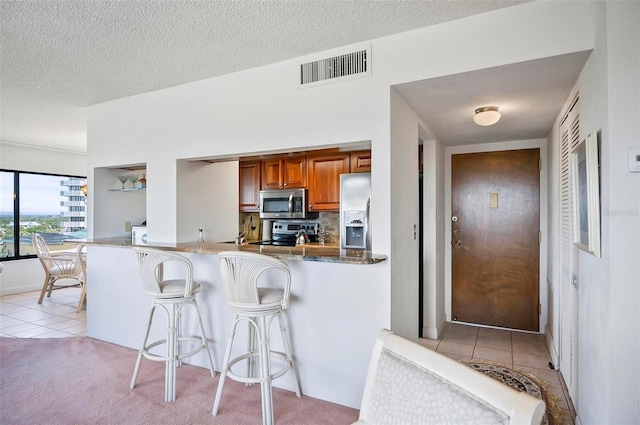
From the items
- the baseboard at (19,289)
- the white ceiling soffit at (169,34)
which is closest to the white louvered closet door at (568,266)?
the white ceiling soffit at (169,34)

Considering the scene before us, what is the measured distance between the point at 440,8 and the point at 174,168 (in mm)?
2338

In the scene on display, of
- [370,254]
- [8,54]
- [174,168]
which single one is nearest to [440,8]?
Answer: [370,254]

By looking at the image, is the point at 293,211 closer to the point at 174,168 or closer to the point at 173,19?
the point at 174,168

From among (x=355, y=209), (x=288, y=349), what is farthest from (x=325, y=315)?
(x=355, y=209)

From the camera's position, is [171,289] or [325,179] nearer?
[171,289]

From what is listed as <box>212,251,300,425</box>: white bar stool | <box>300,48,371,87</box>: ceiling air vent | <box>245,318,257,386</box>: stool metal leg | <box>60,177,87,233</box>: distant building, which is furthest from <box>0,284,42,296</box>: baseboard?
<box>300,48,371,87</box>: ceiling air vent

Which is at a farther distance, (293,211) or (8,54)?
(293,211)

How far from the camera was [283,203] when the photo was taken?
4.58 m

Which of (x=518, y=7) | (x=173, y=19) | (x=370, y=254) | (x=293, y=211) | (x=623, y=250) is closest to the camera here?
(x=623, y=250)

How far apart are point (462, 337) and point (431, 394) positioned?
3.08 meters

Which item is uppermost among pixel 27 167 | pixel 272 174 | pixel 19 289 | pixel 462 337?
pixel 27 167

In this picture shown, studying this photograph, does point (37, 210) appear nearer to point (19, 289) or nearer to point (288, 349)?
point (19, 289)

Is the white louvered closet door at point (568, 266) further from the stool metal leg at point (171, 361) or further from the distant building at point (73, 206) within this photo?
the distant building at point (73, 206)

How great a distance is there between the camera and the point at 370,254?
230 centimetres
